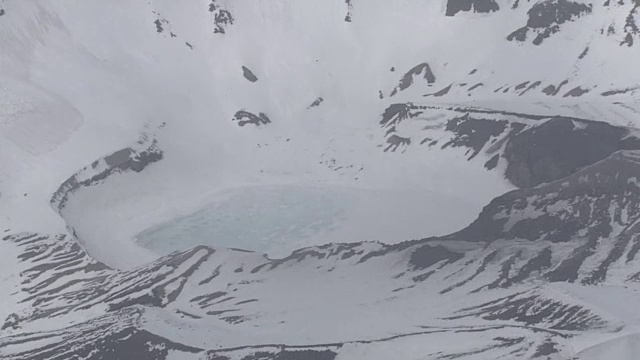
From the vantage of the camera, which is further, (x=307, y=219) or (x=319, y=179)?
(x=319, y=179)

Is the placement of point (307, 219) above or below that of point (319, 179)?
below

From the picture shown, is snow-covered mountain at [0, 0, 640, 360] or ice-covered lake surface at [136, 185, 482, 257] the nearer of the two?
snow-covered mountain at [0, 0, 640, 360]

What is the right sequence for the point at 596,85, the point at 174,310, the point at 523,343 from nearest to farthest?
the point at 523,343
the point at 174,310
the point at 596,85

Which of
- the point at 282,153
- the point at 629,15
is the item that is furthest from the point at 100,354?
the point at 629,15

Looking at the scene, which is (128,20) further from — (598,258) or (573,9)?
(598,258)

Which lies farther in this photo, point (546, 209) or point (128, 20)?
point (128, 20)
